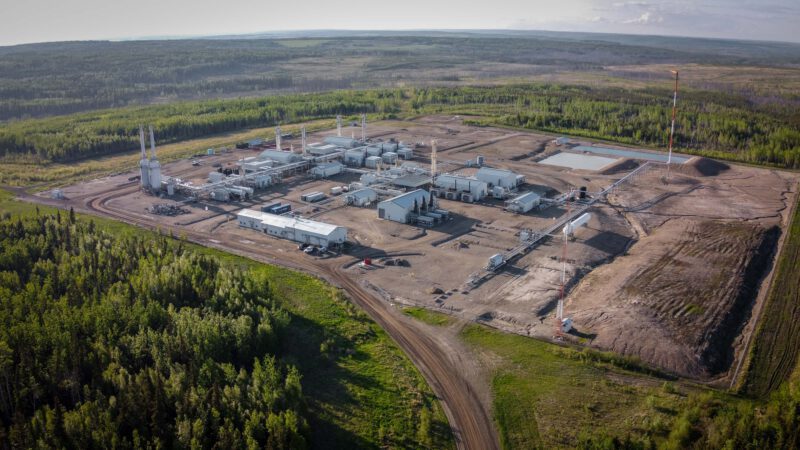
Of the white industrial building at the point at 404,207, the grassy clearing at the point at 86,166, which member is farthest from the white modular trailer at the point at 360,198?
the grassy clearing at the point at 86,166

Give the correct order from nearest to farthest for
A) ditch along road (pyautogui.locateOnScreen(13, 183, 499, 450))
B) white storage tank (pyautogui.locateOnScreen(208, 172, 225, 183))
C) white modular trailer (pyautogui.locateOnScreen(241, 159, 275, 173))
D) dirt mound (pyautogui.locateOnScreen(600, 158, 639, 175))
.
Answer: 1. ditch along road (pyautogui.locateOnScreen(13, 183, 499, 450))
2. white storage tank (pyautogui.locateOnScreen(208, 172, 225, 183))
3. white modular trailer (pyautogui.locateOnScreen(241, 159, 275, 173))
4. dirt mound (pyautogui.locateOnScreen(600, 158, 639, 175))

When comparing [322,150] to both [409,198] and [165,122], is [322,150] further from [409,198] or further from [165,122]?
[165,122]

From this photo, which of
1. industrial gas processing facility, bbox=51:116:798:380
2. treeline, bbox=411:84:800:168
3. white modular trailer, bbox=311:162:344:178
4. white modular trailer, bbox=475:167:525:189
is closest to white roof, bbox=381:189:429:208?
industrial gas processing facility, bbox=51:116:798:380

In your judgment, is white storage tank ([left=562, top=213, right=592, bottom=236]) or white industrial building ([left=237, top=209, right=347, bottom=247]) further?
white storage tank ([left=562, top=213, right=592, bottom=236])

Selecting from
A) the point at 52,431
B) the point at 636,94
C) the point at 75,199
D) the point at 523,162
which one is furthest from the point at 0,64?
the point at 52,431

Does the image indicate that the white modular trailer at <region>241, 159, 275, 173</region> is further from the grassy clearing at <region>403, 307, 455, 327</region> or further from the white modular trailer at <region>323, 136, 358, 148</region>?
the grassy clearing at <region>403, 307, 455, 327</region>

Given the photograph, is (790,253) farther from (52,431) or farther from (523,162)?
(52,431)
